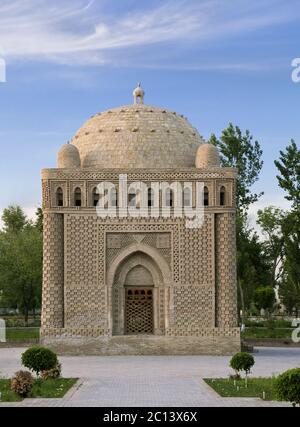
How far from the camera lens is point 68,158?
2781cm

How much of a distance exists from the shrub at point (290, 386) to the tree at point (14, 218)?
45946 mm

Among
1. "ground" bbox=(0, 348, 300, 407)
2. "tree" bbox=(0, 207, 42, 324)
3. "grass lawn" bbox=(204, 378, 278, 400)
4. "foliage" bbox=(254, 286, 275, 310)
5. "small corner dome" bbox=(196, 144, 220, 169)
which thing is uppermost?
→ "small corner dome" bbox=(196, 144, 220, 169)

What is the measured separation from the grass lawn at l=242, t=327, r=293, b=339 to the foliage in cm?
345

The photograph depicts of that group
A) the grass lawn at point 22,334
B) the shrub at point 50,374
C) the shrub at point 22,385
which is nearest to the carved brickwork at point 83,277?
the grass lawn at point 22,334

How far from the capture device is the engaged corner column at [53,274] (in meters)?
27.0

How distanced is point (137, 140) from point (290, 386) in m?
16.7

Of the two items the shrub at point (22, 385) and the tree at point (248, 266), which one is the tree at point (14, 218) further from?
the shrub at point (22, 385)

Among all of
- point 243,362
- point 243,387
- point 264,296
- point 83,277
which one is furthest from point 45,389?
point 264,296

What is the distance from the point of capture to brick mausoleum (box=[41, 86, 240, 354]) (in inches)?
1061

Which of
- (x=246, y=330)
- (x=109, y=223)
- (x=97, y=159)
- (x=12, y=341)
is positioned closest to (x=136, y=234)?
(x=109, y=223)

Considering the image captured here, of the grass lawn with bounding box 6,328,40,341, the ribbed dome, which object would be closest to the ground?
the grass lawn with bounding box 6,328,40,341

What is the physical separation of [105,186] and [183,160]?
126 inches

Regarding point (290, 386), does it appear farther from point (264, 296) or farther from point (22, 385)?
point (264, 296)

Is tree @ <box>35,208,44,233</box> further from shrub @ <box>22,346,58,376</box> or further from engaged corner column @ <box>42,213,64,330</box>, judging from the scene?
shrub @ <box>22,346,58,376</box>
